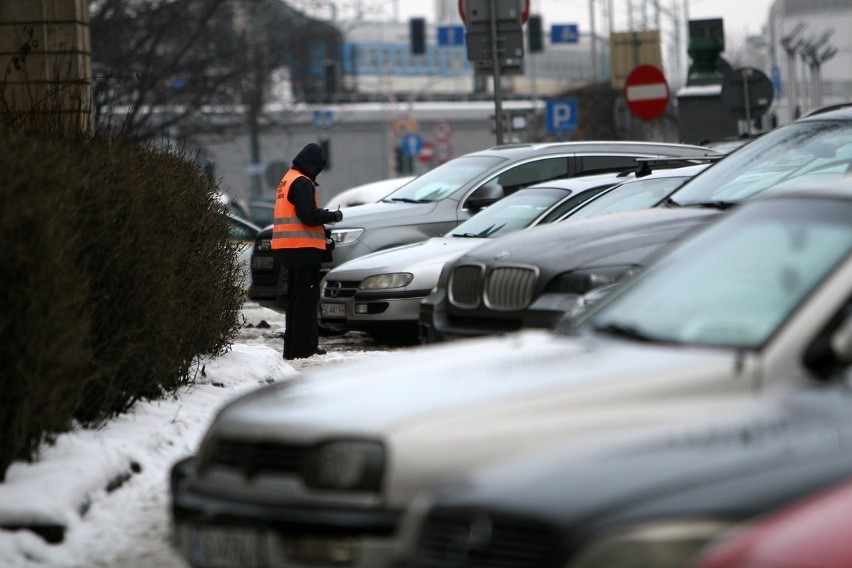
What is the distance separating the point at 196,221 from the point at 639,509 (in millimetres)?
5944

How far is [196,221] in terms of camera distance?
9.13 meters

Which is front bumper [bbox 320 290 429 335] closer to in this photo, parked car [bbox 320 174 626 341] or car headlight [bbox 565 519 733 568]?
parked car [bbox 320 174 626 341]

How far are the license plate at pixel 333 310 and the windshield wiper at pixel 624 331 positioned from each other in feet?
27.5

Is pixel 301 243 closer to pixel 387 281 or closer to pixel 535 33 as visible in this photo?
pixel 387 281

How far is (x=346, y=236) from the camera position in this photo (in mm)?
14898

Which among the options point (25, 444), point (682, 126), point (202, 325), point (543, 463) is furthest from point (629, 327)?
point (682, 126)

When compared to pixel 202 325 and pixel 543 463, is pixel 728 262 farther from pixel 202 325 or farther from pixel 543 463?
pixel 202 325

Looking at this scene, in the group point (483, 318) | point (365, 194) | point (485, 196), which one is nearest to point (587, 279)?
point (483, 318)

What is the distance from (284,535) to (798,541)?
1.60m

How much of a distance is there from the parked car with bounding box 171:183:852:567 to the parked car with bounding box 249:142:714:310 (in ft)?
32.1

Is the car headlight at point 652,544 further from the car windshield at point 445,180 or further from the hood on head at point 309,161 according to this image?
the car windshield at point 445,180

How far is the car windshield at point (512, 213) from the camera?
12.3 metres

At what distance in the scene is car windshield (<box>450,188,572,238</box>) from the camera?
12328mm

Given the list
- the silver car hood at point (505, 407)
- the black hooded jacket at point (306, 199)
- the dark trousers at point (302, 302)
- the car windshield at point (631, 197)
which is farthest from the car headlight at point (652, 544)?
the dark trousers at point (302, 302)
